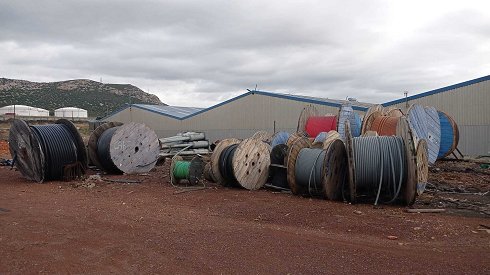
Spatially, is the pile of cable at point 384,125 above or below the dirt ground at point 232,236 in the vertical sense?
above

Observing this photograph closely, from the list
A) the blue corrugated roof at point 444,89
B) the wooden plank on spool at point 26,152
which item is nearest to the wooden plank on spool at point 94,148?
the wooden plank on spool at point 26,152

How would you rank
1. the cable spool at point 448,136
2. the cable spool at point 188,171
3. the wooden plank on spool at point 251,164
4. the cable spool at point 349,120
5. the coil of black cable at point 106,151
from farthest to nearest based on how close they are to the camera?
the cable spool at point 448,136 < the cable spool at point 349,120 < the coil of black cable at point 106,151 < the cable spool at point 188,171 < the wooden plank on spool at point 251,164

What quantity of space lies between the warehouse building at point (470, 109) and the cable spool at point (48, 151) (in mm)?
17520

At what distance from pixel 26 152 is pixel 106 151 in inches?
94.0

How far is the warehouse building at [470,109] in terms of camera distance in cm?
2122

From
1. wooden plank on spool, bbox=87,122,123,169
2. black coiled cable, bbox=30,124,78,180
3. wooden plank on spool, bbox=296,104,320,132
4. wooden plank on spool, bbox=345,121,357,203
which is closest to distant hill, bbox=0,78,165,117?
wooden plank on spool, bbox=296,104,320,132

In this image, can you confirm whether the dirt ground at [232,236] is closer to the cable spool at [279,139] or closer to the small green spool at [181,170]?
the small green spool at [181,170]

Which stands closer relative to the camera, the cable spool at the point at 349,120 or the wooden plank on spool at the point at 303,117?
the cable spool at the point at 349,120

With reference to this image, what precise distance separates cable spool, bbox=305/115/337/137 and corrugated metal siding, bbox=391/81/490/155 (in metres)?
8.23

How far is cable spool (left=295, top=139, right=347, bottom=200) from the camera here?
9.04 meters

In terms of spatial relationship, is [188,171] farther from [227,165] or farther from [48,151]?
[48,151]

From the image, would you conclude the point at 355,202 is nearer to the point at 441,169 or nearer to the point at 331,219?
the point at 331,219

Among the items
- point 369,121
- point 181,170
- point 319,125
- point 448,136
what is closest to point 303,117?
point 319,125

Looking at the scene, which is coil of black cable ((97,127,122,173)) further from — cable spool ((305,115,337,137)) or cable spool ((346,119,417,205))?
cable spool ((346,119,417,205))
